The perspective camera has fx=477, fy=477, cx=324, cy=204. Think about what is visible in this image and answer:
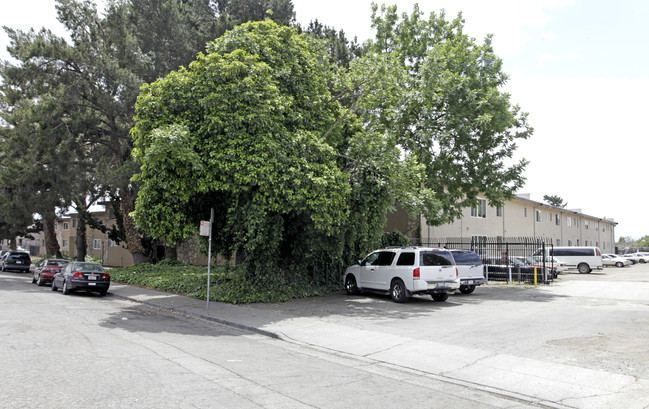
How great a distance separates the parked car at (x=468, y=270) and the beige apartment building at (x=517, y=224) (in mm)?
5115

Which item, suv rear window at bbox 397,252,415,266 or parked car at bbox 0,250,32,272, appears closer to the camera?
suv rear window at bbox 397,252,415,266

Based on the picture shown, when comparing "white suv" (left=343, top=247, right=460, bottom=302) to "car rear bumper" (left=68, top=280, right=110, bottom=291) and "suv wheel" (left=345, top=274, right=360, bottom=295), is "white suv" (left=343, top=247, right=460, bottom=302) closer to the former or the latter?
"suv wheel" (left=345, top=274, right=360, bottom=295)

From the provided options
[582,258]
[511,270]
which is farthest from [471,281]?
[582,258]

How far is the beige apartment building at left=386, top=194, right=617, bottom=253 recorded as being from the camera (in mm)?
32125

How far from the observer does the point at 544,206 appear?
4762 centimetres

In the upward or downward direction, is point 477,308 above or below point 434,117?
below

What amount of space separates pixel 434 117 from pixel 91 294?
689 inches

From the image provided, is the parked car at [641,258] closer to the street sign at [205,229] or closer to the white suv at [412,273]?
the white suv at [412,273]

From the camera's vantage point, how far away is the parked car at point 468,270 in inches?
742

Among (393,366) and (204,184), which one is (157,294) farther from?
(393,366)

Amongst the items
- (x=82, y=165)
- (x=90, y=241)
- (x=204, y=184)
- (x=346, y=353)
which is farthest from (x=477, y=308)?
(x=90, y=241)

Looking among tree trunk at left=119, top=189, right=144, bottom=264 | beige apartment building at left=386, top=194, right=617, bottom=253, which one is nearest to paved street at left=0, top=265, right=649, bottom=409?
beige apartment building at left=386, top=194, right=617, bottom=253

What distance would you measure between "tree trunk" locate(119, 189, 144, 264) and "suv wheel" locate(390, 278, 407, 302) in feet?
61.8

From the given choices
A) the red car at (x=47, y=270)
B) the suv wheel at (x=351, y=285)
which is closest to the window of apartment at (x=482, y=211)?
the suv wheel at (x=351, y=285)
